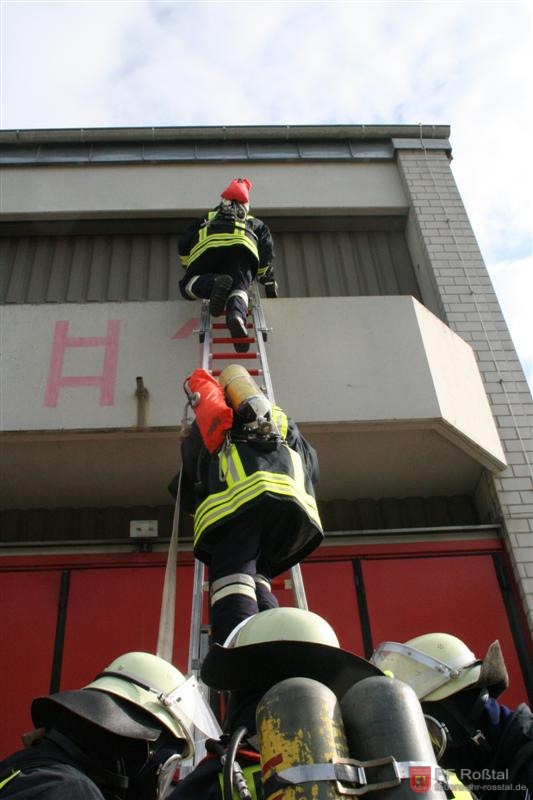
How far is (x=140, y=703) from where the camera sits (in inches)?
91.1

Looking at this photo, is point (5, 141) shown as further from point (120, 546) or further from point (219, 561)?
point (219, 561)

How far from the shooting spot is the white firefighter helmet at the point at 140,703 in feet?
7.00

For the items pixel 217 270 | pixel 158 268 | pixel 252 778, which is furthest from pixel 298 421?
pixel 252 778

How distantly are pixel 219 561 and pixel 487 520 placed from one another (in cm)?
312

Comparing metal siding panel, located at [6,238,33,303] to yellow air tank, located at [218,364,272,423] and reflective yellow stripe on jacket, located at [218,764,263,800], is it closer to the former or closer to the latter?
yellow air tank, located at [218,364,272,423]

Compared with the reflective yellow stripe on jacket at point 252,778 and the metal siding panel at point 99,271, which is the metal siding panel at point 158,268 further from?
the reflective yellow stripe on jacket at point 252,778

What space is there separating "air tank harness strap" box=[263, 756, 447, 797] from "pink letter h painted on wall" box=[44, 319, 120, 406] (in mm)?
4214

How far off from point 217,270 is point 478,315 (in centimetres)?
239

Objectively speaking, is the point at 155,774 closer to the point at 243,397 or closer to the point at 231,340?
the point at 243,397

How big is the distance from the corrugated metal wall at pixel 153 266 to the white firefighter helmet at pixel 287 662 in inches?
206

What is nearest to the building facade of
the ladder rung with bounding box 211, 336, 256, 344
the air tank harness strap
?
the ladder rung with bounding box 211, 336, 256, 344

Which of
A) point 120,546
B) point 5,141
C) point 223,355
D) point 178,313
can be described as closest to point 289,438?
point 223,355

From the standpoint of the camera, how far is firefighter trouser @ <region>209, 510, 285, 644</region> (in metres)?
3.11

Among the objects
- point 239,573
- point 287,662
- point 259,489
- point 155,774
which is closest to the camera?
point 287,662
